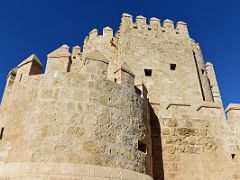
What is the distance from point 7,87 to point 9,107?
971mm

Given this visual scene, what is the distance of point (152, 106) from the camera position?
8.24 meters

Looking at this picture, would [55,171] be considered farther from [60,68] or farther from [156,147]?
[156,147]

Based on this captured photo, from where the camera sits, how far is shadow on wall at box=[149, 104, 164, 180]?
708cm

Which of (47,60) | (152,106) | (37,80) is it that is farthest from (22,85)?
(152,106)

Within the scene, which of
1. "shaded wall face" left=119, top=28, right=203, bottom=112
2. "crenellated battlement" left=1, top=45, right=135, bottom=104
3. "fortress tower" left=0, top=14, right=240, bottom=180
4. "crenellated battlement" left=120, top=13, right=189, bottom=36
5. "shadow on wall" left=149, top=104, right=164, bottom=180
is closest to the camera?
"fortress tower" left=0, top=14, right=240, bottom=180

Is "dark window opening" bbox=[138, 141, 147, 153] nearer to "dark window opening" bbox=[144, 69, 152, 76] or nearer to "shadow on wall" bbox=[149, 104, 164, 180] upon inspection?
"shadow on wall" bbox=[149, 104, 164, 180]

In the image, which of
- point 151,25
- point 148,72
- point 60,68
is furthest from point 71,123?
point 151,25

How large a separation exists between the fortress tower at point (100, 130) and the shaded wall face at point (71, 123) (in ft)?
0.07

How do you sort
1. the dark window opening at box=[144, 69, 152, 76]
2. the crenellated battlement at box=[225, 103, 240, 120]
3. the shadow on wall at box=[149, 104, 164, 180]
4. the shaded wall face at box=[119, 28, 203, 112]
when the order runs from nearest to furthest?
the shadow on wall at box=[149, 104, 164, 180] → the crenellated battlement at box=[225, 103, 240, 120] → the shaded wall face at box=[119, 28, 203, 112] → the dark window opening at box=[144, 69, 152, 76]

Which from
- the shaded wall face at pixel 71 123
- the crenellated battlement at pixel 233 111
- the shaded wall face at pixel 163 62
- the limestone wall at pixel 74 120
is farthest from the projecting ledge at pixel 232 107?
the shaded wall face at pixel 163 62

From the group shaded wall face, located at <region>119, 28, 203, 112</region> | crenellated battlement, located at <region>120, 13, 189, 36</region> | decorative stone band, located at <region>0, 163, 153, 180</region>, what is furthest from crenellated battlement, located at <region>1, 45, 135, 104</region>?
crenellated battlement, located at <region>120, 13, 189, 36</region>

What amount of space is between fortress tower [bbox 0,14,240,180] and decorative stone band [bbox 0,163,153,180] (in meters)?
0.02

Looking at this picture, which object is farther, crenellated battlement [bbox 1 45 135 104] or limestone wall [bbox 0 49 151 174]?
crenellated battlement [bbox 1 45 135 104]

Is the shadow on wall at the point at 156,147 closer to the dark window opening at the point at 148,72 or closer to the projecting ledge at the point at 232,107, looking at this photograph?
the projecting ledge at the point at 232,107
